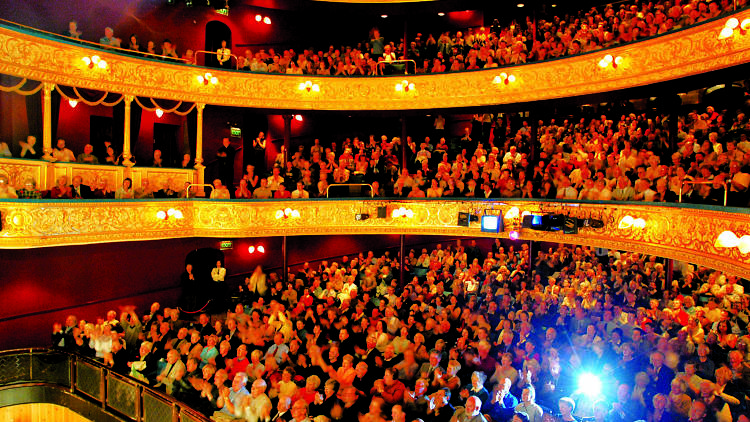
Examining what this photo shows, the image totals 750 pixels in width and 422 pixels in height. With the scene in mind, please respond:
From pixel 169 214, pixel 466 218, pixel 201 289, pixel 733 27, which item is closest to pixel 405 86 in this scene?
pixel 466 218

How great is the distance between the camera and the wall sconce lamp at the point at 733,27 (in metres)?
8.53

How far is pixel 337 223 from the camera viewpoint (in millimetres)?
14547

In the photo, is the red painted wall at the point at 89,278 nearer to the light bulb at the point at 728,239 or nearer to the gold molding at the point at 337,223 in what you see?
the gold molding at the point at 337,223

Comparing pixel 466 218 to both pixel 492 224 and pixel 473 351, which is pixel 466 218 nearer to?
pixel 492 224

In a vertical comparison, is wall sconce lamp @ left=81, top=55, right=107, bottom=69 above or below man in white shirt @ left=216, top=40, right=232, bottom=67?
below

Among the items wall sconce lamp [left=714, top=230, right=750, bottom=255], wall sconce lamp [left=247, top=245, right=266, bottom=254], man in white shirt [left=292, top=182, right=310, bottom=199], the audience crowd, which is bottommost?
wall sconce lamp [left=247, top=245, right=266, bottom=254]

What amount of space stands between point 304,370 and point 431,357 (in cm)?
217

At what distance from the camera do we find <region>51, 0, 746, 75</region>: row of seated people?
12.1m

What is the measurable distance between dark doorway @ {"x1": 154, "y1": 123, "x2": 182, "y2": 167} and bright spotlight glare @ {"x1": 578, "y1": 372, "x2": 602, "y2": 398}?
39.3 feet

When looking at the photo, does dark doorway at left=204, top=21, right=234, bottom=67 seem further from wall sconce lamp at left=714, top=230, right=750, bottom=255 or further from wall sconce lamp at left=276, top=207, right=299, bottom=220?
wall sconce lamp at left=714, top=230, right=750, bottom=255

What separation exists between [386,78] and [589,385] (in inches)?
405

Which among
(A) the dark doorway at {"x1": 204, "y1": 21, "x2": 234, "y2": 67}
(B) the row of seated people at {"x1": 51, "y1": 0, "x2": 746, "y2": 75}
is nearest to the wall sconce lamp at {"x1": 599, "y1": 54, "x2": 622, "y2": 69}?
(B) the row of seated people at {"x1": 51, "y1": 0, "x2": 746, "y2": 75}

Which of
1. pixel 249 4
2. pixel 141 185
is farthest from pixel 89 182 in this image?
pixel 249 4

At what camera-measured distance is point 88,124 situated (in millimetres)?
13625
